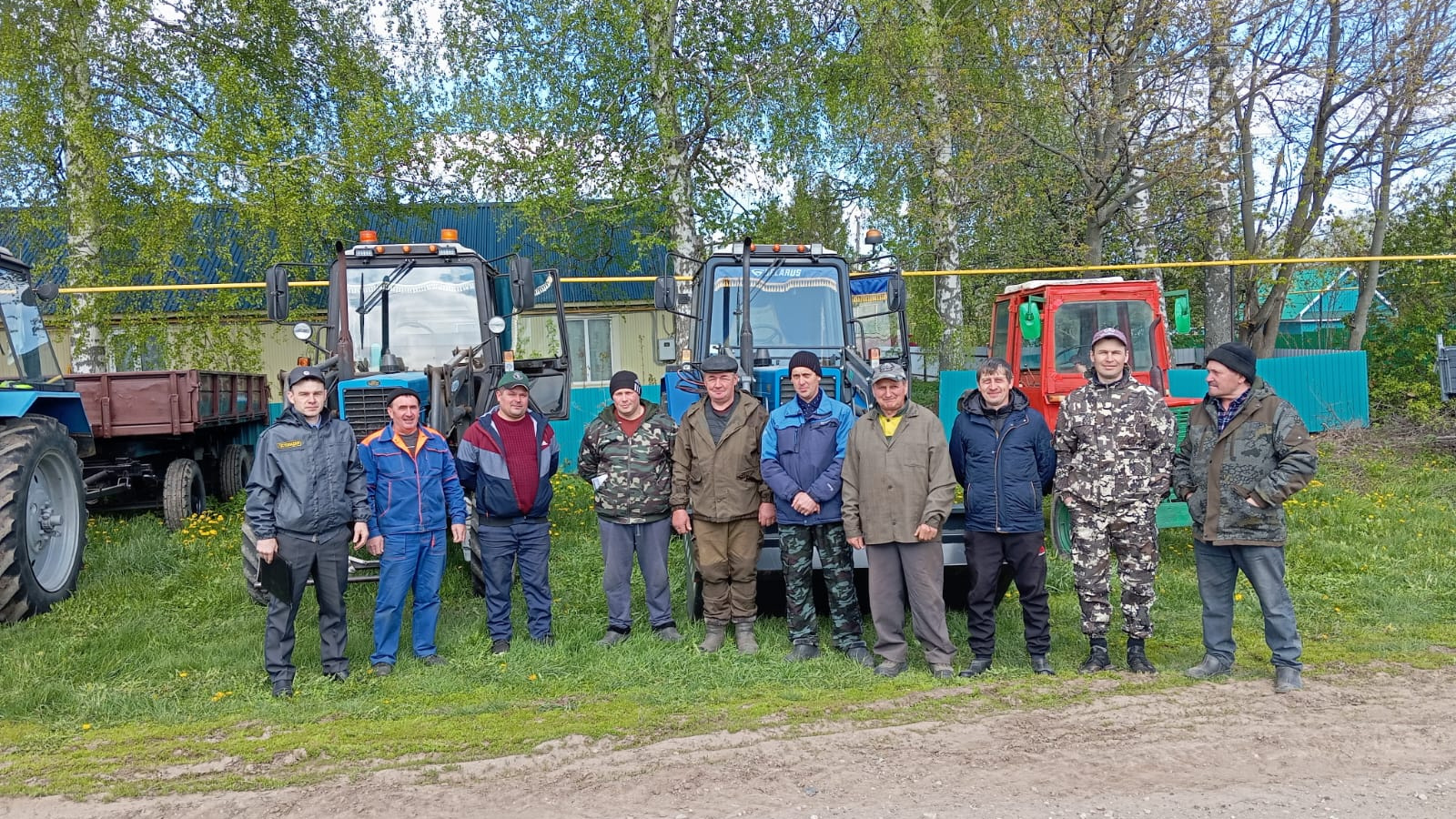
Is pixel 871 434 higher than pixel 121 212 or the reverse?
the reverse

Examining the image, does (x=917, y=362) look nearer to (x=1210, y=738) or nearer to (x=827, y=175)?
(x=827, y=175)

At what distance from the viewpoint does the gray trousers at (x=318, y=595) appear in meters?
4.93

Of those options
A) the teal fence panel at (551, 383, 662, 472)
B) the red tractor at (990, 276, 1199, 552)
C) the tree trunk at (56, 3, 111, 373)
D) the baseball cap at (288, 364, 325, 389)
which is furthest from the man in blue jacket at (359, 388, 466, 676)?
the tree trunk at (56, 3, 111, 373)

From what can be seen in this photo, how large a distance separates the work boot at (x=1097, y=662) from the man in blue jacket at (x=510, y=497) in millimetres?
2925

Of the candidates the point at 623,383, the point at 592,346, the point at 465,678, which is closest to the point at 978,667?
the point at 623,383

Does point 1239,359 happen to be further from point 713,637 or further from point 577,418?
point 577,418

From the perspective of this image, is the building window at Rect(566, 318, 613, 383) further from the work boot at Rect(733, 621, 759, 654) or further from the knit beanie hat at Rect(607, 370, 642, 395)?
the work boot at Rect(733, 621, 759, 654)

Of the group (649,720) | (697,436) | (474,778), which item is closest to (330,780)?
(474,778)

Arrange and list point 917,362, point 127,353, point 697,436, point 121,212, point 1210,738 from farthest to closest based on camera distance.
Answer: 1. point 917,362
2. point 127,353
3. point 121,212
4. point 697,436
5. point 1210,738

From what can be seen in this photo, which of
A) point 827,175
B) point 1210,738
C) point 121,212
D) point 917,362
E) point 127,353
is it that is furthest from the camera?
point 917,362

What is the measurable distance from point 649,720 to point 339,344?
4461mm

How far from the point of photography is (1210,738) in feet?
13.3

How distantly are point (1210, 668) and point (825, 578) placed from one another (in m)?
1.95

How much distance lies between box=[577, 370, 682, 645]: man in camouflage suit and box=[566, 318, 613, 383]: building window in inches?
512
